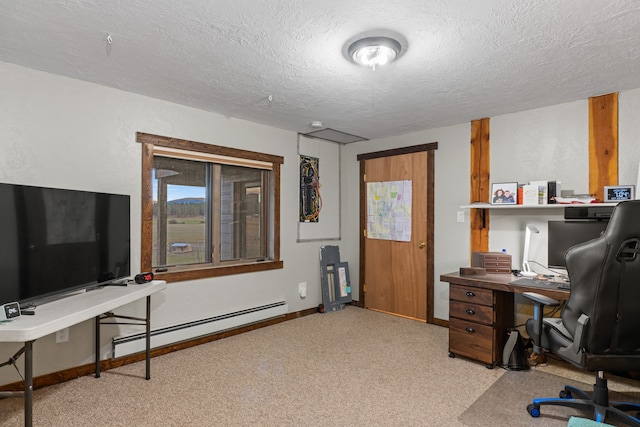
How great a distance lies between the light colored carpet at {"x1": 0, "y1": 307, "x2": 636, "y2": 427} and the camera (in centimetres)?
229

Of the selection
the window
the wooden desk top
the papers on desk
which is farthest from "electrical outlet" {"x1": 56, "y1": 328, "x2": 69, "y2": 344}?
the papers on desk

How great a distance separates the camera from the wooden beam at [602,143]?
3119mm

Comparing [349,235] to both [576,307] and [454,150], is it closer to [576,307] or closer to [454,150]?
[454,150]

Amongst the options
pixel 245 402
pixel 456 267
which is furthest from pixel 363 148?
pixel 245 402

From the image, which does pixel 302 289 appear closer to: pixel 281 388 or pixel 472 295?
pixel 281 388

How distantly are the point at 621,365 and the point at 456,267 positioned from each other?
7.00 feet

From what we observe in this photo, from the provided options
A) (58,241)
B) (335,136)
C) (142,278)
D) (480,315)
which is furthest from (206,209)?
(480,315)

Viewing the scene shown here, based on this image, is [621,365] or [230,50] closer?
[621,365]

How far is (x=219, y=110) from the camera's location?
367 centimetres

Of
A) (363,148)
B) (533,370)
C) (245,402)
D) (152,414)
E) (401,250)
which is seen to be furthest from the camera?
(363,148)

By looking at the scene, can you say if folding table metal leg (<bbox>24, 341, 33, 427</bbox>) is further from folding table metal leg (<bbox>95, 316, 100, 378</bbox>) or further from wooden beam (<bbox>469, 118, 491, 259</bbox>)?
wooden beam (<bbox>469, 118, 491, 259</bbox>)

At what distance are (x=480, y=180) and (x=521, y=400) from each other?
2.22 meters

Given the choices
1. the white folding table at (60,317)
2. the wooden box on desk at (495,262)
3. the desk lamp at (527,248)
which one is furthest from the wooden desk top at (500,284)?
the white folding table at (60,317)

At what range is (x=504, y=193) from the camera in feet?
11.7
